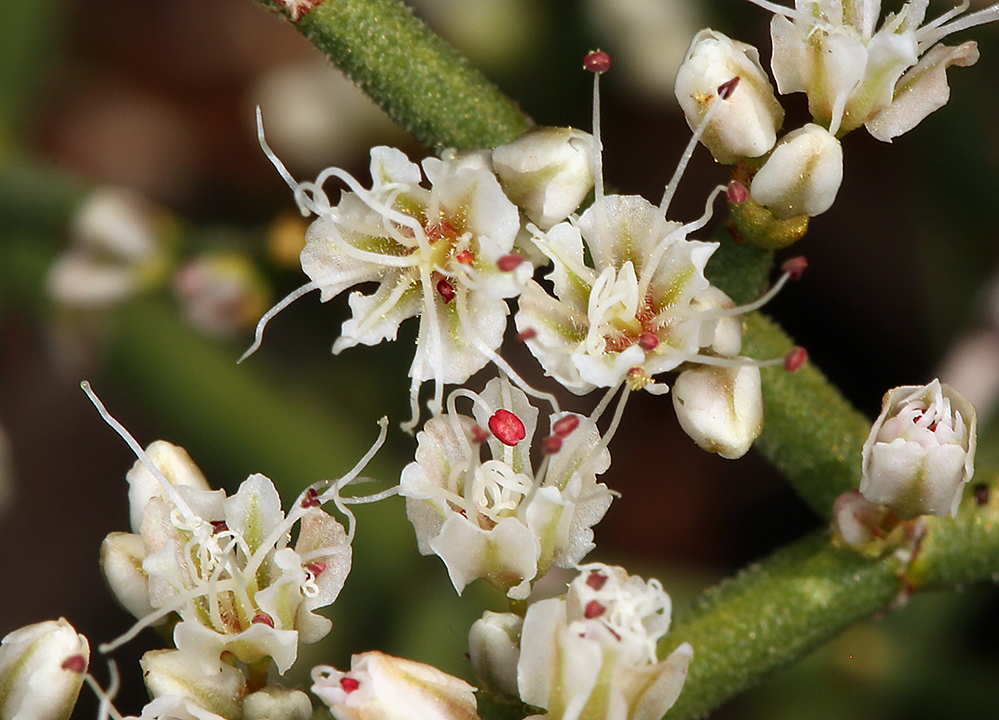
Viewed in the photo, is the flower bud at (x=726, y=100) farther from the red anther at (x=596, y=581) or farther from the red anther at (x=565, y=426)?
the red anther at (x=596, y=581)

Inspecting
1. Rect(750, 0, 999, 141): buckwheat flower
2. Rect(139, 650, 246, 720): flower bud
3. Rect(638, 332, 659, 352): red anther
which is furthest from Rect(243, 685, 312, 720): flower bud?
Rect(750, 0, 999, 141): buckwheat flower

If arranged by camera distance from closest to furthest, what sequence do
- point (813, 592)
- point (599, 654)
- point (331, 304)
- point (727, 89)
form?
point (599, 654) → point (727, 89) → point (813, 592) → point (331, 304)

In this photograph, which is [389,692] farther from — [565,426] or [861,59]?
[861,59]

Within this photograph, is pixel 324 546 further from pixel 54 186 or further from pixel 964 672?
pixel 964 672

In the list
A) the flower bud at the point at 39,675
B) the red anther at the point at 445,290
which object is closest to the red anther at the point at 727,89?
the red anther at the point at 445,290

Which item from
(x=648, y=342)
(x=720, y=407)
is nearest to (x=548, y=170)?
(x=648, y=342)

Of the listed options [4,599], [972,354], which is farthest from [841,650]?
[4,599]
